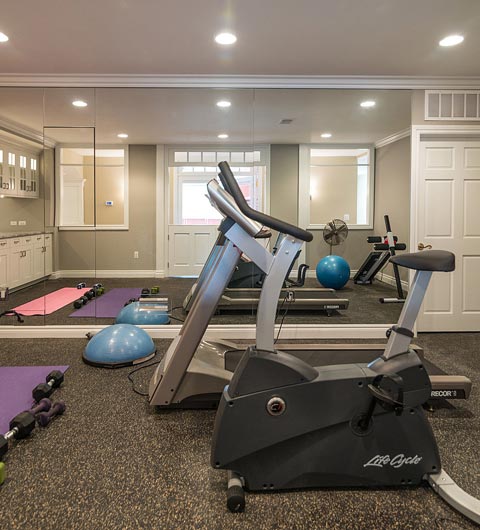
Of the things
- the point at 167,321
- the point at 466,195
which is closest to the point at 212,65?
the point at 167,321

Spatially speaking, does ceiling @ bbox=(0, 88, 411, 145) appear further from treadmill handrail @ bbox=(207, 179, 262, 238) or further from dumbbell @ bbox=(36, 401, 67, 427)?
dumbbell @ bbox=(36, 401, 67, 427)

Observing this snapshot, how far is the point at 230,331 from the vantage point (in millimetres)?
4449

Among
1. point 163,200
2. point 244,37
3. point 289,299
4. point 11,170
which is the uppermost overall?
point 244,37

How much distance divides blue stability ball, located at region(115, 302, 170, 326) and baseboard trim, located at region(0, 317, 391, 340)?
0.09 meters

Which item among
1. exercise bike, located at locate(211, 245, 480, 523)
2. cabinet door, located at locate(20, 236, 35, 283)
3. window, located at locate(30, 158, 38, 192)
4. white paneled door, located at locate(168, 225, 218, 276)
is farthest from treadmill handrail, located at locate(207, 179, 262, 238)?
cabinet door, located at locate(20, 236, 35, 283)

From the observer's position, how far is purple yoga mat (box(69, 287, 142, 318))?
4.81 m

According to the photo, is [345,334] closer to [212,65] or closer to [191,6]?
[212,65]

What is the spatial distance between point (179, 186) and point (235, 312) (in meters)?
1.59

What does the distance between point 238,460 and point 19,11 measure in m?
3.14

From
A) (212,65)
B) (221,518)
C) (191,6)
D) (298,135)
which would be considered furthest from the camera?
(298,135)

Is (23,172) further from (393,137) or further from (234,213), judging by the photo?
(234,213)

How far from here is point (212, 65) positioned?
3.89 meters

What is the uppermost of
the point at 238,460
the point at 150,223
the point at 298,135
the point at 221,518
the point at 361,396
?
the point at 298,135

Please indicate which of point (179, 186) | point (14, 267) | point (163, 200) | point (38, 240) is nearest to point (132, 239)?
point (163, 200)
